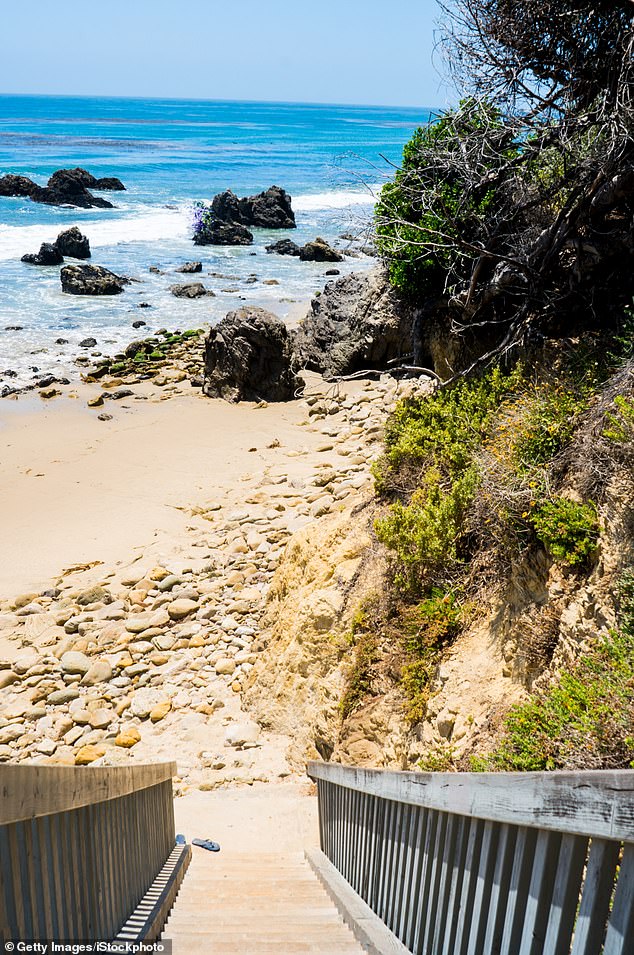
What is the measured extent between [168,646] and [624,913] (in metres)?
8.29

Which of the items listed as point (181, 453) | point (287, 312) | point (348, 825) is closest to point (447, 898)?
point (348, 825)

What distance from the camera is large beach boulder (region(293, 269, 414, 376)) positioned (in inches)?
682

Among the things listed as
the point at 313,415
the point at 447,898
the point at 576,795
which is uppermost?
the point at 576,795

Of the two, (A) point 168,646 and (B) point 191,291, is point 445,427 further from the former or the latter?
(B) point 191,291

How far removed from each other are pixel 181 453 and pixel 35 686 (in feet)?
23.4

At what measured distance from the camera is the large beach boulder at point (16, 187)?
177ft

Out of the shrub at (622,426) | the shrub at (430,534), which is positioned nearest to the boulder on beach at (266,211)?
the shrub at (430,534)

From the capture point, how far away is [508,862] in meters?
2.06

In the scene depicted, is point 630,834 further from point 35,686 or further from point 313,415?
point 313,415

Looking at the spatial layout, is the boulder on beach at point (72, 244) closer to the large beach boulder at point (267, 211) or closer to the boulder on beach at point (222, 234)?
the boulder on beach at point (222, 234)

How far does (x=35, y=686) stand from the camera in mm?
8859

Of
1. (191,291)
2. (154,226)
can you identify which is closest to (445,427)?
(191,291)

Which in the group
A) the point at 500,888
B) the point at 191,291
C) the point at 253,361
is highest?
the point at 500,888

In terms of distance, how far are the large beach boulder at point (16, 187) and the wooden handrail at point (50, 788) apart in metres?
59.2
